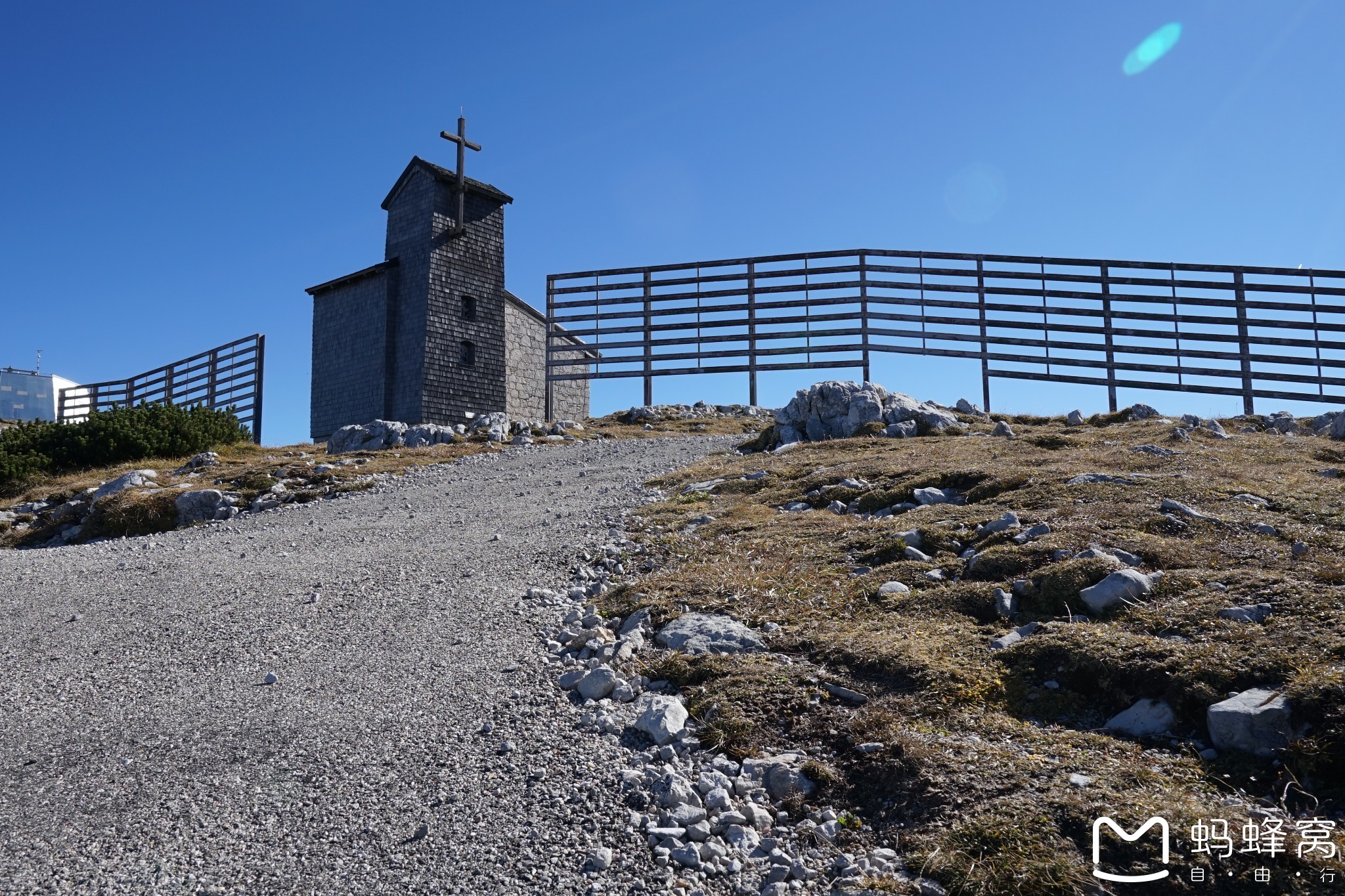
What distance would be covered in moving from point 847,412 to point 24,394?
7214cm

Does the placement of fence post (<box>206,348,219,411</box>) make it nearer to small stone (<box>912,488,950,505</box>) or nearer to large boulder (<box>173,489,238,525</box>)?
large boulder (<box>173,489,238,525</box>)

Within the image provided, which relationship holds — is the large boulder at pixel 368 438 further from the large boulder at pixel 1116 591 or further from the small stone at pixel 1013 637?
the large boulder at pixel 1116 591

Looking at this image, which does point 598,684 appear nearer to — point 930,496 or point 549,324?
point 930,496

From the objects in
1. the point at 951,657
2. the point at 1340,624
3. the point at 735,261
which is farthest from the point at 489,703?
the point at 735,261

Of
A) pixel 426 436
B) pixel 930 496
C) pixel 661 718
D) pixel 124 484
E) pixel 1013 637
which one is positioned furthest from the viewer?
pixel 426 436

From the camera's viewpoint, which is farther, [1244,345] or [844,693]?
[1244,345]

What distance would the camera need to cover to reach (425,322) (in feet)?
85.0

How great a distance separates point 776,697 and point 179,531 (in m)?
11.9

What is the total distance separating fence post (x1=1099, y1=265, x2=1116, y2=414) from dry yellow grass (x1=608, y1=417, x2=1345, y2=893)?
12309 mm

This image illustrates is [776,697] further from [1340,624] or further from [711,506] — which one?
[711,506]

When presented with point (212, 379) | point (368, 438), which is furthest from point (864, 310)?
point (212, 379)

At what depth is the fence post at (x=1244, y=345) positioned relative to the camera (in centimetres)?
1895

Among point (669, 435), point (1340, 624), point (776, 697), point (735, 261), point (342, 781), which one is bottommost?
point (342, 781)

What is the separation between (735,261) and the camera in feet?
74.9
